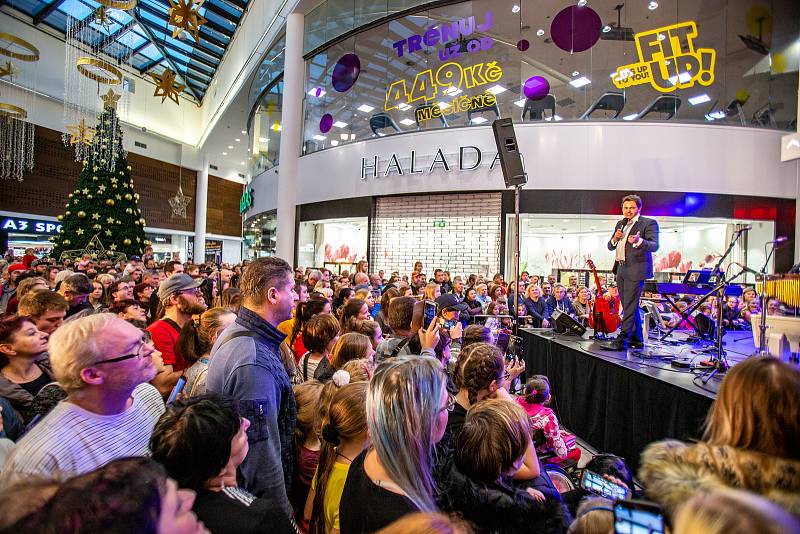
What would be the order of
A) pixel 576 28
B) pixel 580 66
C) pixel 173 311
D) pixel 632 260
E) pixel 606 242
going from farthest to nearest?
pixel 576 28
pixel 580 66
pixel 606 242
pixel 632 260
pixel 173 311

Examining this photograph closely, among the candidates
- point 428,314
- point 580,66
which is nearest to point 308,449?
A: point 428,314

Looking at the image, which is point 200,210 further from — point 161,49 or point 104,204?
point 104,204

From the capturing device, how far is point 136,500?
29.0 inches

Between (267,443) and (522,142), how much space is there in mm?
10219

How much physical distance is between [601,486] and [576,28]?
11703 mm

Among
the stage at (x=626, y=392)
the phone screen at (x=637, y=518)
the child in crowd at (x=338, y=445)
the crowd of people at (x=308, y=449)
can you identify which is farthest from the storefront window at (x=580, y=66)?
the phone screen at (x=637, y=518)

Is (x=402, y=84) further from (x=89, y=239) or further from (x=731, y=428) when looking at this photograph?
(x=731, y=428)

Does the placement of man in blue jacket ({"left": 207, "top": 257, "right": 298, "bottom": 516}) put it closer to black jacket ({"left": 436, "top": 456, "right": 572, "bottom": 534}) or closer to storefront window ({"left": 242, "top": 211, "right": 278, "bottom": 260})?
black jacket ({"left": 436, "top": 456, "right": 572, "bottom": 534})

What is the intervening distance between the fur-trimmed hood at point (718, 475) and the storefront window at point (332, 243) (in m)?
12.1

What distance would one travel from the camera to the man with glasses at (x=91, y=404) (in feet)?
4.52

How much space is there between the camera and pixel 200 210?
27.6 metres

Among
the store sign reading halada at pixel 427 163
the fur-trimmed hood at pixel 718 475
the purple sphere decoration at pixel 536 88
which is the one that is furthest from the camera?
the store sign reading halada at pixel 427 163

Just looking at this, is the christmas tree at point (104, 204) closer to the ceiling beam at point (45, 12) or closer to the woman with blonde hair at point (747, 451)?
the ceiling beam at point (45, 12)

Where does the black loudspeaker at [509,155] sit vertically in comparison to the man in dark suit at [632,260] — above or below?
above
